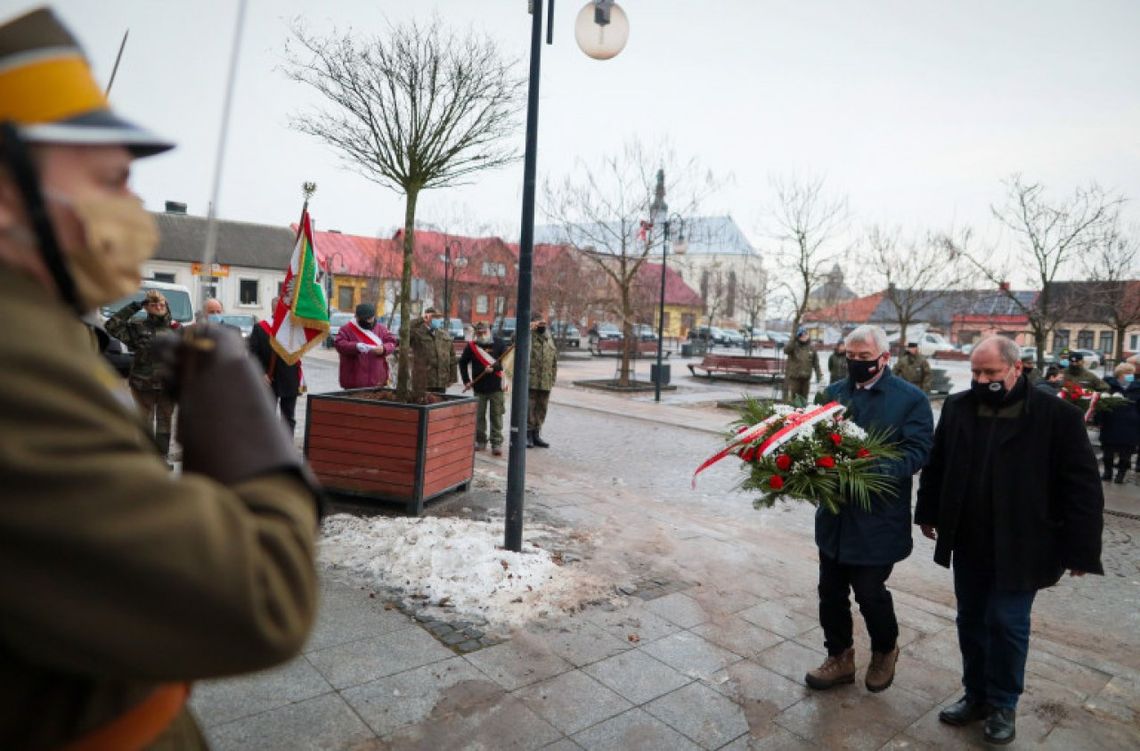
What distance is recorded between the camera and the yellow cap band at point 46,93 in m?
0.96

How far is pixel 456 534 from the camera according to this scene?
5.75m

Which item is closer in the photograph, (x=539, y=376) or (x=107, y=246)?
(x=107, y=246)

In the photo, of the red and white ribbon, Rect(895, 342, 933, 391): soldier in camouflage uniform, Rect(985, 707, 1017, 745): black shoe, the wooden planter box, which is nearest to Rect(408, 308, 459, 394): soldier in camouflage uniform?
the wooden planter box

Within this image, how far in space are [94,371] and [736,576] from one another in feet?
17.7

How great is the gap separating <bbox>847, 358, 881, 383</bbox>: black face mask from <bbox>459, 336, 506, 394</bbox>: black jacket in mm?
7111

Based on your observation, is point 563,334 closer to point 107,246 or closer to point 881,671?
point 881,671

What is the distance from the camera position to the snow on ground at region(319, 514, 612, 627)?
471 centimetres

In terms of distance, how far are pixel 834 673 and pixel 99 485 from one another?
399cm

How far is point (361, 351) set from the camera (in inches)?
342

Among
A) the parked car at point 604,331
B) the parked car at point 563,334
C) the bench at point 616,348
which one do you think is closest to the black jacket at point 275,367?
the parked car at point 563,334

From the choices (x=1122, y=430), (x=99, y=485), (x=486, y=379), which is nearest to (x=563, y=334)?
(x=486, y=379)

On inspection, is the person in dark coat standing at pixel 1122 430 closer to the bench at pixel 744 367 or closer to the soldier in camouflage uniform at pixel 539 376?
the soldier in camouflage uniform at pixel 539 376

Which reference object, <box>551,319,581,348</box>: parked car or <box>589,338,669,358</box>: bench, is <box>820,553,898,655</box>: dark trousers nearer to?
<box>551,319,581,348</box>: parked car

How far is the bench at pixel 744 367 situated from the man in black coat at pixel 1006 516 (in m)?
21.9
